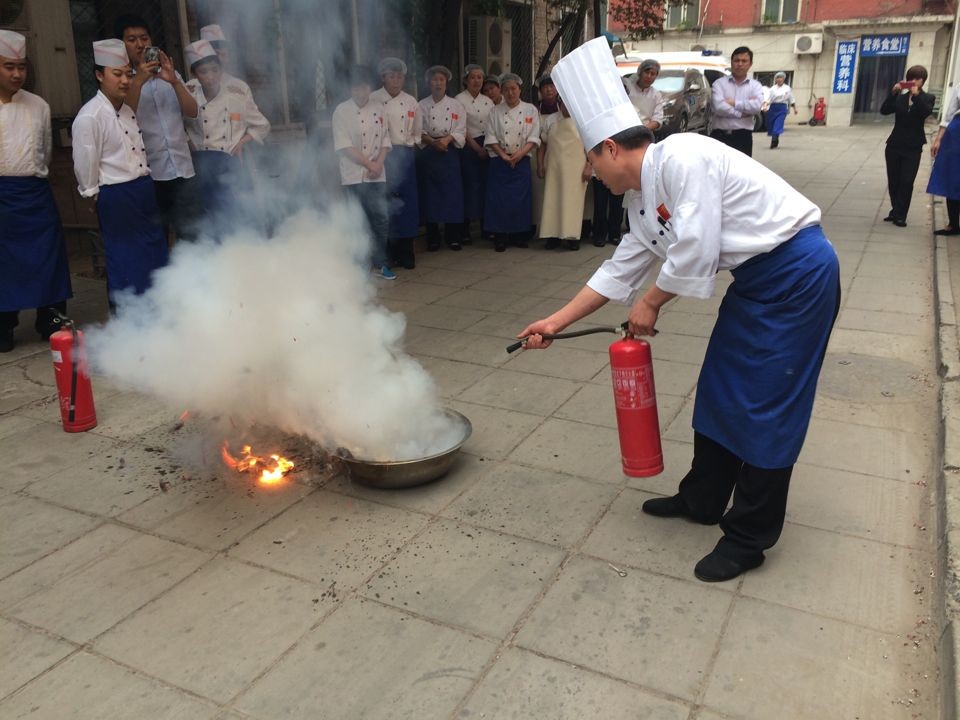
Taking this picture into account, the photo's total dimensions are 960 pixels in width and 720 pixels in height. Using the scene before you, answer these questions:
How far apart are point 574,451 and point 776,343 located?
1.54 metres

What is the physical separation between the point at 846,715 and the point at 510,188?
23.7 feet

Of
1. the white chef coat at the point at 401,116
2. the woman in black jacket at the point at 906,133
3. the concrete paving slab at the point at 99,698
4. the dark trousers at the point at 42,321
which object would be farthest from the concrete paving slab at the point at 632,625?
the woman in black jacket at the point at 906,133

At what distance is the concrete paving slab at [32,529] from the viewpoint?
10.6 ft

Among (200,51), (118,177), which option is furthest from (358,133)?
(118,177)

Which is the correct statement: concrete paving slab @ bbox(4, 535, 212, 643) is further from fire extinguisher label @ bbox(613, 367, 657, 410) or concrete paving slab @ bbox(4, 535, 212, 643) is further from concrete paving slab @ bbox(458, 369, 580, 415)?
concrete paving slab @ bbox(458, 369, 580, 415)

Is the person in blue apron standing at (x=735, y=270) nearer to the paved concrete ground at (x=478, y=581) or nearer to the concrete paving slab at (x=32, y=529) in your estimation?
the paved concrete ground at (x=478, y=581)

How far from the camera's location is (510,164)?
8.77 meters

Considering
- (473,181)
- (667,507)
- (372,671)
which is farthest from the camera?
(473,181)

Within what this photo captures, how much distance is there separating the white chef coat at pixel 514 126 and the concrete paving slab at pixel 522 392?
4.28 meters

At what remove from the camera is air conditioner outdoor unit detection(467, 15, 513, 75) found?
1195 cm

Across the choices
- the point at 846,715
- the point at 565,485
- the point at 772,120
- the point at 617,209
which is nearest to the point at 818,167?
the point at 772,120

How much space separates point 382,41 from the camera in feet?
29.2

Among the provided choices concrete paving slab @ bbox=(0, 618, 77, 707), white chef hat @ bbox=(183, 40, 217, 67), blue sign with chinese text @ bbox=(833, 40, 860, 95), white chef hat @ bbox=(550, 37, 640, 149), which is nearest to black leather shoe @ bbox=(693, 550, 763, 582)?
white chef hat @ bbox=(550, 37, 640, 149)

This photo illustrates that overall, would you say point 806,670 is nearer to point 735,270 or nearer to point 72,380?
point 735,270
